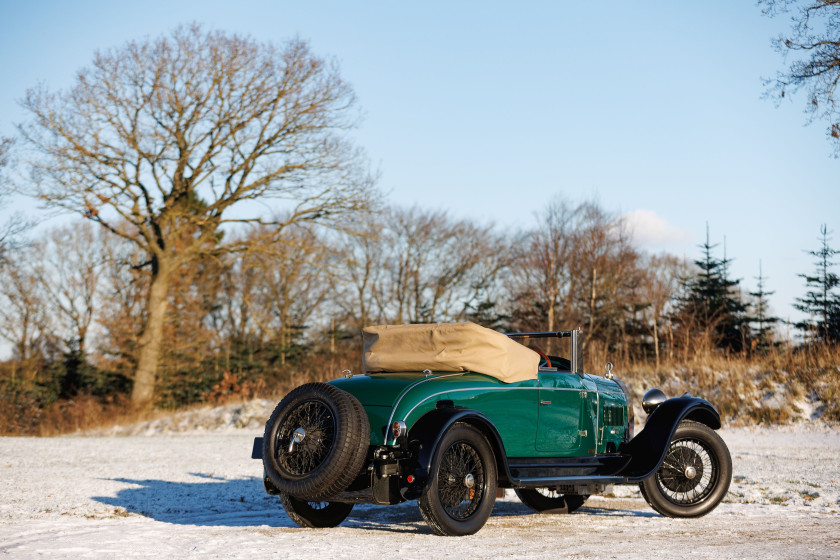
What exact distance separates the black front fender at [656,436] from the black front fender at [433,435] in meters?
1.50

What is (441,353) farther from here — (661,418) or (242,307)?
(242,307)

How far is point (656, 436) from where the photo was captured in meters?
7.51

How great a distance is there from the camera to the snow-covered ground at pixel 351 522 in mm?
5434

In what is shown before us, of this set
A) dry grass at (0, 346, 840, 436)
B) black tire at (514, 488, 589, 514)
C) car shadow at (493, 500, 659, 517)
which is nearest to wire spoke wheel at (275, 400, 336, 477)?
car shadow at (493, 500, 659, 517)

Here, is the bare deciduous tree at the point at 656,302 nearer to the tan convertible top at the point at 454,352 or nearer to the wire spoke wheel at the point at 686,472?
the wire spoke wheel at the point at 686,472

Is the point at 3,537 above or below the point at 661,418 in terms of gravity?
below

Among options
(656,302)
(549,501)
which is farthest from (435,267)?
(549,501)

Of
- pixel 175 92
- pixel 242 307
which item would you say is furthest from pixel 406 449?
pixel 242 307

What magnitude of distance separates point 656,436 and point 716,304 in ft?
93.5

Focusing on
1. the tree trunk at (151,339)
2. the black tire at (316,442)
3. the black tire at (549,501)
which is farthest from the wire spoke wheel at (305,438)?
the tree trunk at (151,339)

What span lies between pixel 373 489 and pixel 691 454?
11.2 ft

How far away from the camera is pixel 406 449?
5953 mm

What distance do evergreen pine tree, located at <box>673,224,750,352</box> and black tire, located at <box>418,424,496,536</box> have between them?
2410cm

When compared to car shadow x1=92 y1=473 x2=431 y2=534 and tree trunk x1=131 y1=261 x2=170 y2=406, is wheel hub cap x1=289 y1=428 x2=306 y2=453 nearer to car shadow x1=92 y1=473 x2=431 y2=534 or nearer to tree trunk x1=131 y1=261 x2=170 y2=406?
car shadow x1=92 y1=473 x2=431 y2=534
